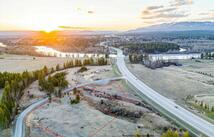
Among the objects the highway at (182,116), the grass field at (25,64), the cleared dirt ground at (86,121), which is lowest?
the highway at (182,116)

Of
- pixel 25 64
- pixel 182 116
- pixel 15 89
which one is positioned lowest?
pixel 182 116

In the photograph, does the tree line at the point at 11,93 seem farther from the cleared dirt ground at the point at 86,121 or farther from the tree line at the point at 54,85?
the tree line at the point at 54,85

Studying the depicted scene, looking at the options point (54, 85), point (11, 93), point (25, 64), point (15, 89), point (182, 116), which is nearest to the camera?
point (182, 116)

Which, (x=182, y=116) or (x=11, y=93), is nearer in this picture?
(x=182, y=116)

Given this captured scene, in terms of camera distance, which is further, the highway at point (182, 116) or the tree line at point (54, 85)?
the tree line at point (54, 85)

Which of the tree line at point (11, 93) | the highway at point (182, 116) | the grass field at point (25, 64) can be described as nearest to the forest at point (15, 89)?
the tree line at point (11, 93)

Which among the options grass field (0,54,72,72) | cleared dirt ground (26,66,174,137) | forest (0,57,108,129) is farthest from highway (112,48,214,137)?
grass field (0,54,72,72)

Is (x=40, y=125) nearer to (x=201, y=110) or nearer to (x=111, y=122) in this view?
(x=111, y=122)

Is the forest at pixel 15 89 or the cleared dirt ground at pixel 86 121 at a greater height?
the forest at pixel 15 89

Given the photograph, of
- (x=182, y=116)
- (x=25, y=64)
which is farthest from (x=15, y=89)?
(x=25, y=64)

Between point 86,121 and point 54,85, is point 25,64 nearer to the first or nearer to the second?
point 54,85

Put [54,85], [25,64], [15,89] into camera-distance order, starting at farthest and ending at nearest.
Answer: [25,64] < [54,85] < [15,89]

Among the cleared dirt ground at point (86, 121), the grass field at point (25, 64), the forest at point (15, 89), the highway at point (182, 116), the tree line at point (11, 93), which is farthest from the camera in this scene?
the grass field at point (25, 64)
